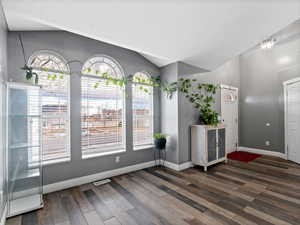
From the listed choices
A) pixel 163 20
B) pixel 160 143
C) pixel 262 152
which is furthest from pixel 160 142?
pixel 262 152

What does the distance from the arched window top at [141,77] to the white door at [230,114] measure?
2.51 metres

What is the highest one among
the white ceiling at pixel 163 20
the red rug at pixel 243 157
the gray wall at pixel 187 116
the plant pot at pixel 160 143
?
the white ceiling at pixel 163 20

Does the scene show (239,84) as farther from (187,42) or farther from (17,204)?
(17,204)

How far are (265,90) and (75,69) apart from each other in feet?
17.8

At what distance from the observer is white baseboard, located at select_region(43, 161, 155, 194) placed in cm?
256

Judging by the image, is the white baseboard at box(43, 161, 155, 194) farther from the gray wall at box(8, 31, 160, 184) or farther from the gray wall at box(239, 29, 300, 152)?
the gray wall at box(239, 29, 300, 152)

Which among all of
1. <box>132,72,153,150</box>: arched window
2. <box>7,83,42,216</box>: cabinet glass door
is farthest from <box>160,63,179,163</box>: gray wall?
<box>7,83,42,216</box>: cabinet glass door

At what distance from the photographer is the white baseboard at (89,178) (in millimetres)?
2561

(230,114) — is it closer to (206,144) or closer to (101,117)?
(206,144)

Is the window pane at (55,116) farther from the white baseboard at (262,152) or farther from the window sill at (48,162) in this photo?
the white baseboard at (262,152)

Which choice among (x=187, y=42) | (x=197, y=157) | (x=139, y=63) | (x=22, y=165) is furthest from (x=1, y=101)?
(x=197, y=157)

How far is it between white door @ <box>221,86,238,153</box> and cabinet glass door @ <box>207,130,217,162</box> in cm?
138

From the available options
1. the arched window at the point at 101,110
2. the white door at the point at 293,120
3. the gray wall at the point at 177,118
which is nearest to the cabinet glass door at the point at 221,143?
the gray wall at the point at 177,118

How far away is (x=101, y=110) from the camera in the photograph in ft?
10.4
